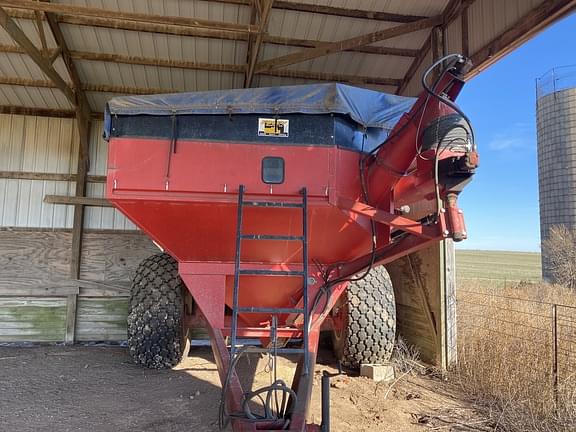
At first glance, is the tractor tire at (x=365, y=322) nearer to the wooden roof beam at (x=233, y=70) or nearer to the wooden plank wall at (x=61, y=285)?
the wooden roof beam at (x=233, y=70)

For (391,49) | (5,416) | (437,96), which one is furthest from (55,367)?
(391,49)

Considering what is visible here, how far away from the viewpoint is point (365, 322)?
4.84 metres

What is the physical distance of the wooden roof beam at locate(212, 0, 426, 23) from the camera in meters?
5.39

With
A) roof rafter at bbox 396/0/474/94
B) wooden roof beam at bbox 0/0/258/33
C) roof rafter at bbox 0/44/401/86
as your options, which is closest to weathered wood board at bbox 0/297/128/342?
roof rafter at bbox 0/44/401/86

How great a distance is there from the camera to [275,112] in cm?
337

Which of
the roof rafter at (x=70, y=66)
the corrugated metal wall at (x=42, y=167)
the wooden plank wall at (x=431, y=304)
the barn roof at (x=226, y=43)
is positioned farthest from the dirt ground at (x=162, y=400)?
the roof rafter at (x=70, y=66)

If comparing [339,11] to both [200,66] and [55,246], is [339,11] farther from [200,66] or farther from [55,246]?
[55,246]

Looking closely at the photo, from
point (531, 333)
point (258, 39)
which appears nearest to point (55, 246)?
point (258, 39)

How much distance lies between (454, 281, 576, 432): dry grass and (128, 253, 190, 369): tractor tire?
312 centimetres

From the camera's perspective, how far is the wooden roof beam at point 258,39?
15.2 ft

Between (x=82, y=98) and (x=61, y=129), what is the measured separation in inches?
34.9

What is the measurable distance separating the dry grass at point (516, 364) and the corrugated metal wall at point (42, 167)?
5.46 meters

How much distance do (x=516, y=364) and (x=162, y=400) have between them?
347cm

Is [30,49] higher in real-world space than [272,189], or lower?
higher
